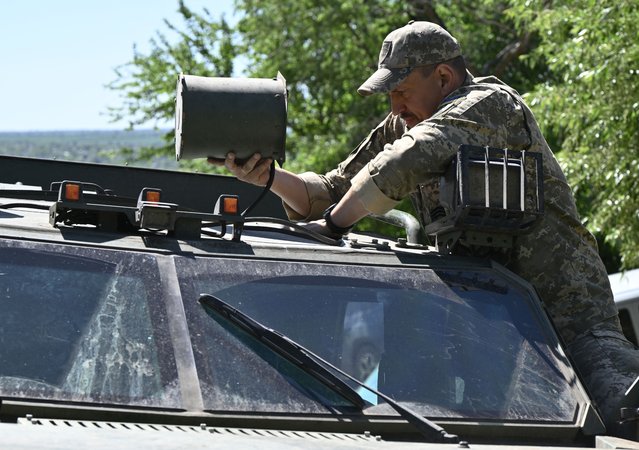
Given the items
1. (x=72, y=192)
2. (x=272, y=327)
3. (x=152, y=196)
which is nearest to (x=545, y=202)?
(x=272, y=327)

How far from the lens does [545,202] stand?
16.6 ft

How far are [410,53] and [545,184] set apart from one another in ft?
2.33

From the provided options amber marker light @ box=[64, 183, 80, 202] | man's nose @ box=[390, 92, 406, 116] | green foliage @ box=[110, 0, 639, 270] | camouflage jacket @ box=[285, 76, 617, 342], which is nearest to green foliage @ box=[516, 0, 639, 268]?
green foliage @ box=[110, 0, 639, 270]

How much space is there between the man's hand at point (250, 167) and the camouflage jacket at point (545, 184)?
1.20 ft

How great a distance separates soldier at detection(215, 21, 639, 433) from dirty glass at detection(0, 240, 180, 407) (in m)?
0.88

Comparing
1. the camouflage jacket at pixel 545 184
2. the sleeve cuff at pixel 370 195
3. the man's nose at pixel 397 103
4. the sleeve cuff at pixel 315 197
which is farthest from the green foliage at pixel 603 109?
the sleeve cuff at pixel 370 195

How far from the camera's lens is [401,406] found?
4.00 meters

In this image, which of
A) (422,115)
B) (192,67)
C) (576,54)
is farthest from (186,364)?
(192,67)

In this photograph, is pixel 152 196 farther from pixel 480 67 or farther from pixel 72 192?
pixel 480 67

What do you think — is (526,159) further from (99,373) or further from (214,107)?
(99,373)

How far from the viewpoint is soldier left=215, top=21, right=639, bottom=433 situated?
15.7ft

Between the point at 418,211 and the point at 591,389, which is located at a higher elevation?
the point at 418,211

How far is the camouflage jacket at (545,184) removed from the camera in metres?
4.82

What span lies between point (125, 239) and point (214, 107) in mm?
632
